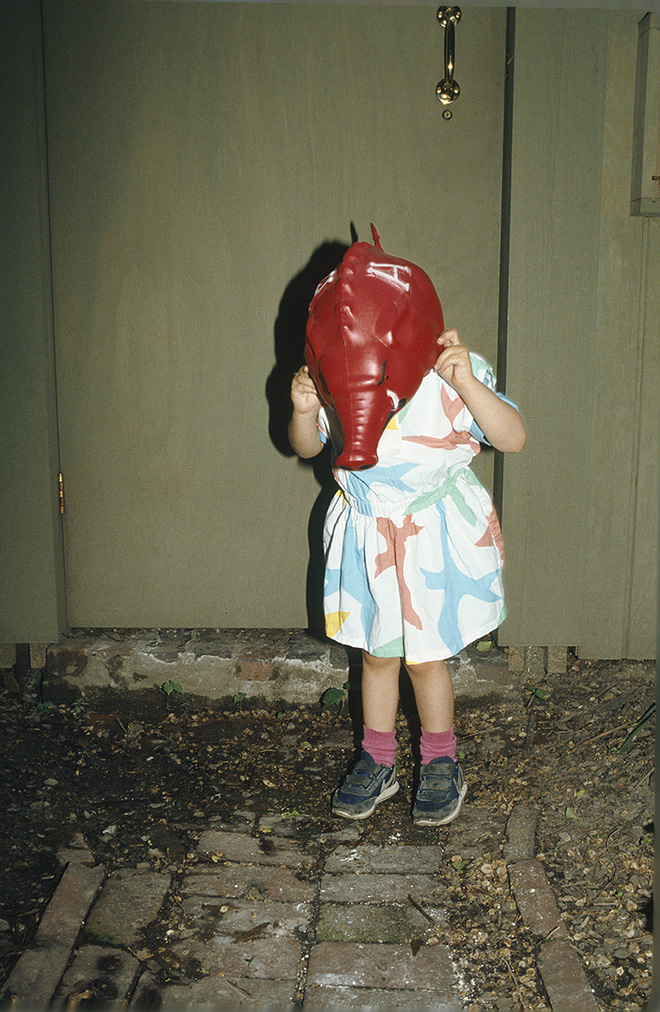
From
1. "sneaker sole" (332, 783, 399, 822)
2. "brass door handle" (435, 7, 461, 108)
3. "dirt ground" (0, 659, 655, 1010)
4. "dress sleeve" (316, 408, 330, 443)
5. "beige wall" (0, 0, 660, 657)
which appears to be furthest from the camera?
"beige wall" (0, 0, 660, 657)

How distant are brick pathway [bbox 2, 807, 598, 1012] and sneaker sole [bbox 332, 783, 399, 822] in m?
0.05

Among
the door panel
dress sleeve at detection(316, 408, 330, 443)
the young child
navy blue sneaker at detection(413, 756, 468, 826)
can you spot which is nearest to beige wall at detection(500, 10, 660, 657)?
the door panel

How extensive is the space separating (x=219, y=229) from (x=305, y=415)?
109 centimetres

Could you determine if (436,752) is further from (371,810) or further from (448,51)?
(448,51)

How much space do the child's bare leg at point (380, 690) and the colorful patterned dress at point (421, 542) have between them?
130 millimetres

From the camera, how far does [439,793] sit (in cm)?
265

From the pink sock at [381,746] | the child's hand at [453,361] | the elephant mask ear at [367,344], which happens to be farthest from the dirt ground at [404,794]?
the child's hand at [453,361]

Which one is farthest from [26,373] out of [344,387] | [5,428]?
[344,387]

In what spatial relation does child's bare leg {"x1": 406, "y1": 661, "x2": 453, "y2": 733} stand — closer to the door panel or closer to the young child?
the young child

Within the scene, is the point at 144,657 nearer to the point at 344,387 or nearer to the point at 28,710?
the point at 28,710

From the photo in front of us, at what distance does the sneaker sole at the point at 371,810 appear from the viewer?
8.70 feet

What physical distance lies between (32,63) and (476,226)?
66.8 inches

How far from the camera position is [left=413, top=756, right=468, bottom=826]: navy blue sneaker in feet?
8.58

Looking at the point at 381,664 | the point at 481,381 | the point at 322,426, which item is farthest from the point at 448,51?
the point at 381,664
